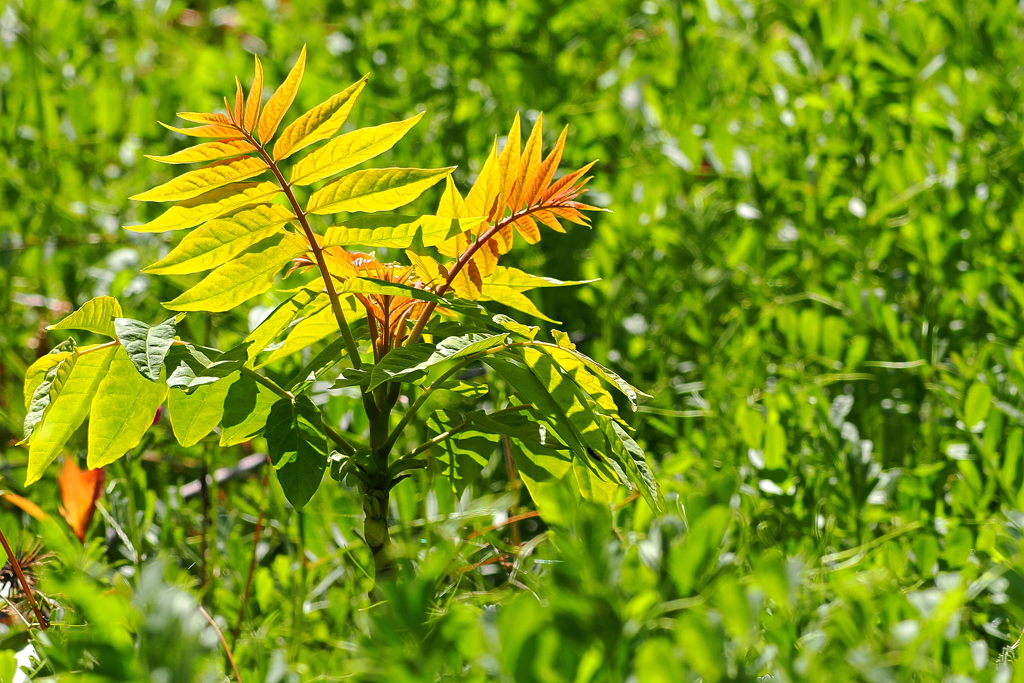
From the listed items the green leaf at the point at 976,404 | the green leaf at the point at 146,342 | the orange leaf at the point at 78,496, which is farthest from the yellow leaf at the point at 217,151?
the green leaf at the point at 976,404

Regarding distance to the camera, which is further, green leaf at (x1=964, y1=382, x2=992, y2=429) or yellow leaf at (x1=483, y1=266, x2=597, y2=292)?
green leaf at (x1=964, y1=382, x2=992, y2=429)

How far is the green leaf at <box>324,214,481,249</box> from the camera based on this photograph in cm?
60

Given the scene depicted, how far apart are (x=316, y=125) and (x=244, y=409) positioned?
0.66ft

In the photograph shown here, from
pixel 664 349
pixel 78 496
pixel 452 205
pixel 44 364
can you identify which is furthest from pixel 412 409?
pixel 664 349

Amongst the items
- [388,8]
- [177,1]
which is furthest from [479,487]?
[177,1]

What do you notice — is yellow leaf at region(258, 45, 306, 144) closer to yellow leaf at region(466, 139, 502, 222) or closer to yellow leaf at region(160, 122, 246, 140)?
yellow leaf at region(160, 122, 246, 140)

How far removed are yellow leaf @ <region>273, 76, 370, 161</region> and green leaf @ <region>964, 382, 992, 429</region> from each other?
71cm

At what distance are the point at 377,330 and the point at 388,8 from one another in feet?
5.56

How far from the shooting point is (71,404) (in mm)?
645

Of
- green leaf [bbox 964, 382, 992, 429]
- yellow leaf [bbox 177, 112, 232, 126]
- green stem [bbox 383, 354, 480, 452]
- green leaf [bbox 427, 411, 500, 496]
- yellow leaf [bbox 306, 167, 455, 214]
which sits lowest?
green leaf [bbox 964, 382, 992, 429]

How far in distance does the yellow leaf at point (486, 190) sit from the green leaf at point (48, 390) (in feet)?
0.93

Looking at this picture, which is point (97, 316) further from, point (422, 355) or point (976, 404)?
point (976, 404)

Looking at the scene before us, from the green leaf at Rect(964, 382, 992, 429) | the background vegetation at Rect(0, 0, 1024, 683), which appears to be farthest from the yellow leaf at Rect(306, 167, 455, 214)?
the green leaf at Rect(964, 382, 992, 429)

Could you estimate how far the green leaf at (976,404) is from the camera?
0.96m
